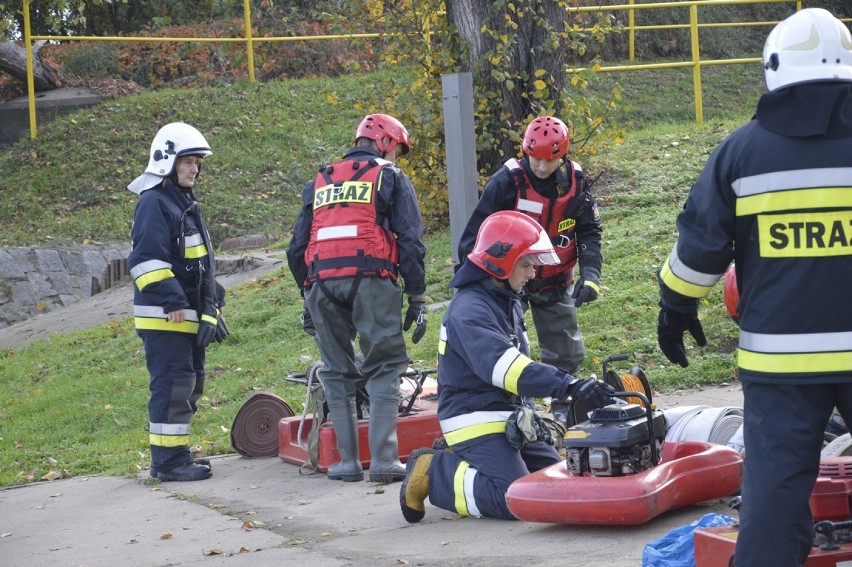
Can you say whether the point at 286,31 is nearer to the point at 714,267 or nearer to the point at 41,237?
the point at 41,237

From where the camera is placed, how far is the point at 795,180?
375 centimetres

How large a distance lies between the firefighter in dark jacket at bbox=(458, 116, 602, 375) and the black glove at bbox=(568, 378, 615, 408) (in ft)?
7.34

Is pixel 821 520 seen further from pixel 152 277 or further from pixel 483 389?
pixel 152 277

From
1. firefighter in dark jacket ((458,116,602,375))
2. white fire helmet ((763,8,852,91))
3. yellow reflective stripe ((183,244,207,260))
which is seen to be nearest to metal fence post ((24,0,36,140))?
yellow reflective stripe ((183,244,207,260))

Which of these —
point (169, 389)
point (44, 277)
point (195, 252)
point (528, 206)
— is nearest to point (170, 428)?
point (169, 389)

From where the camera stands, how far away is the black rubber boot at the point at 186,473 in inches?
310

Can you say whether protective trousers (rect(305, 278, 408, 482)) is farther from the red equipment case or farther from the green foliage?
the green foliage

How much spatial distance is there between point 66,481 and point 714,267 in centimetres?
584

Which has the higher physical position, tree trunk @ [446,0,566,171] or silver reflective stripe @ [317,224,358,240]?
tree trunk @ [446,0,566,171]

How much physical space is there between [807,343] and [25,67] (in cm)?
1886

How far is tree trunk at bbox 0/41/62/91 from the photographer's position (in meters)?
20.3

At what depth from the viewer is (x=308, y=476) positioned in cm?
767

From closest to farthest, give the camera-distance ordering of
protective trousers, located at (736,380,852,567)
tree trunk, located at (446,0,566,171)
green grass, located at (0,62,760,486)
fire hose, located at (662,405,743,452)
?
protective trousers, located at (736,380,852,567) < fire hose, located at (662,405,743,452) < green grass, located at (0,62,760,486) < tree trunk, located at (446,0,566,171)

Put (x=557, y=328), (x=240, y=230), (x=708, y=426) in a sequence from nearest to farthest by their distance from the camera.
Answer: (x=708, y=426)
(x=557, y=328)
(x=240, y=230)
